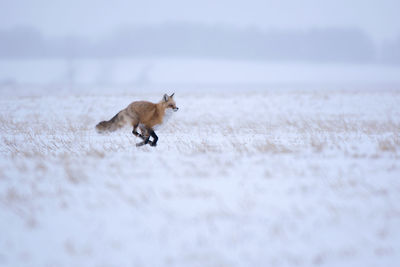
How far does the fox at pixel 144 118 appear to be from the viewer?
29.7 ft

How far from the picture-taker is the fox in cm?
904

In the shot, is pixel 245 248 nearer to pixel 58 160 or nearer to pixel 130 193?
pixel 130 193

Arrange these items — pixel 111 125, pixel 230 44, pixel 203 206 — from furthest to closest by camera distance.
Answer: pixel 230 44, pixel 111 125, pixel 203 206

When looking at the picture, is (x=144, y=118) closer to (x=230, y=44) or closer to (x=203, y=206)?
(x=203, y=206)

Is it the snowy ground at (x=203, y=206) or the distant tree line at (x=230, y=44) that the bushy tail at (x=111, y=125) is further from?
the distant tree line at (x=230, y=44)

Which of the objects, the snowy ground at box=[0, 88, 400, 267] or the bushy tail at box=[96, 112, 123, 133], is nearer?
the snowy ground at box=[0, 88, 400, 267]

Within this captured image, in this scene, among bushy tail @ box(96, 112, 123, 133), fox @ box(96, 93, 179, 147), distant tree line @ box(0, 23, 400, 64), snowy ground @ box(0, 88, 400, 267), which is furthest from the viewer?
distant tree line @ box(0, 23, 400, 64)

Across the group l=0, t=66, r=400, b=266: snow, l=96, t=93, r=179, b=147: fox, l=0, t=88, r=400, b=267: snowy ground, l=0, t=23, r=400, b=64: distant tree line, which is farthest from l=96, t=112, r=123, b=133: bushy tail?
l=0, t=23, r=400, b=64: distant tree line

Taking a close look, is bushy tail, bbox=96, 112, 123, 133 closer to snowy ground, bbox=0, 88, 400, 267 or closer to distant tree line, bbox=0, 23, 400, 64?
snowy ground, bbox=0, 88, 400, 267

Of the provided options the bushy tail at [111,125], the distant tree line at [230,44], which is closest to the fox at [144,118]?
the bushy tail at [111,125]

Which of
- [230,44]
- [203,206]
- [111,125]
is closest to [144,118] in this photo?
[111,125]

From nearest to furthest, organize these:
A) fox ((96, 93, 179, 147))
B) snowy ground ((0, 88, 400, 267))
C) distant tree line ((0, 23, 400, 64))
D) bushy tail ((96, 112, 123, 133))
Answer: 1. snowy ground ((0, 88, 400, 267))
2. fox ((96, 93, 179, 147))
3. bushy tail ((96, 112, 123, 133))
4. distant tree line ((0, 23, 400, 64))

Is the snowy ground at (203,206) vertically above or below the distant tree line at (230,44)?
below

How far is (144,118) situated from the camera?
905 cm
